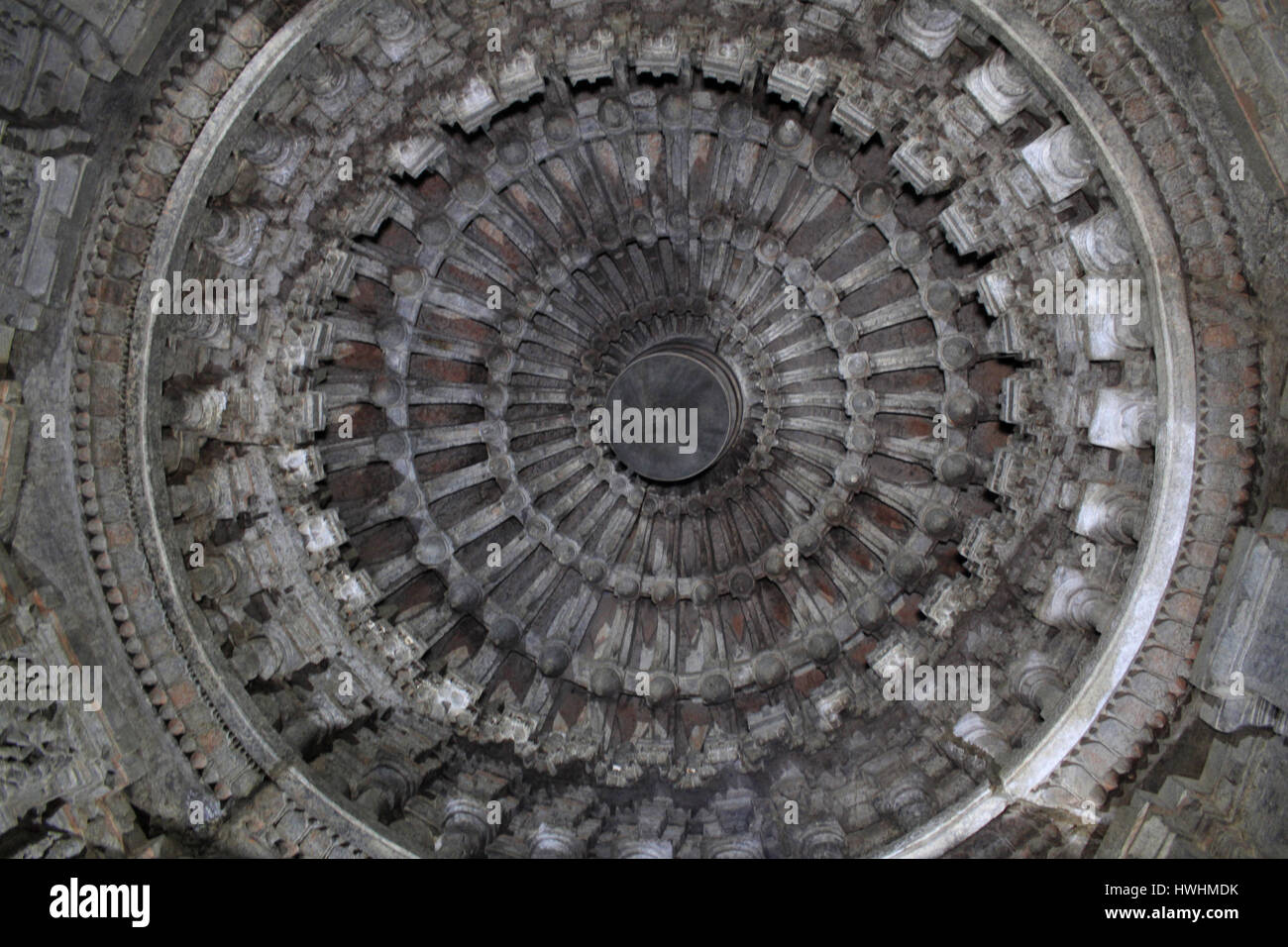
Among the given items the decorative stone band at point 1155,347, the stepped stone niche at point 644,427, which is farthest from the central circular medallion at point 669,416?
the decorative stone band at point 1155,347

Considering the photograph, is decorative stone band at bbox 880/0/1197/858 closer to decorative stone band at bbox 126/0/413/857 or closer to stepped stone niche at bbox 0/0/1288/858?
stepped stone niche at bbox 0/0/1288/858

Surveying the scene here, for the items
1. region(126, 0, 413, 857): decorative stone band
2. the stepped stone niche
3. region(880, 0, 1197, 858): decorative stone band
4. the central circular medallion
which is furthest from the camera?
the central circular medallion

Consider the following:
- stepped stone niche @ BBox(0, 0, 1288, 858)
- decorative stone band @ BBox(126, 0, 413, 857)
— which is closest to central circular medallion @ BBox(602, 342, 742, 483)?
stepped stone niche @ BBox(0, 0, 1288, 858)

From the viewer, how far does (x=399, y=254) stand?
57.5 feet

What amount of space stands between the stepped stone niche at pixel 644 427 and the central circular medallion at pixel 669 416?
0.07m

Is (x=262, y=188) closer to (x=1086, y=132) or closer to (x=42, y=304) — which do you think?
(x=42, y=304)

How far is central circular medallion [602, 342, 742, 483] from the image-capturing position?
18406mm

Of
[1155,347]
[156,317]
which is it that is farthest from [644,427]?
[1155,347]

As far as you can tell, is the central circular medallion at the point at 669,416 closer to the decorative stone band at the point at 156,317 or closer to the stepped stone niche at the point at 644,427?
the stepped stone niche at the point at 644,427

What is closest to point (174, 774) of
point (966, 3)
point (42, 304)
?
point (42, 304)

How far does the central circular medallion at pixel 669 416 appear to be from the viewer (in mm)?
18406

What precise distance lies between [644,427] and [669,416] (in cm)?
51

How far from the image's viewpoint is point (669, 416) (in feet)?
60.3

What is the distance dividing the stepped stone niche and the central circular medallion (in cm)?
7
